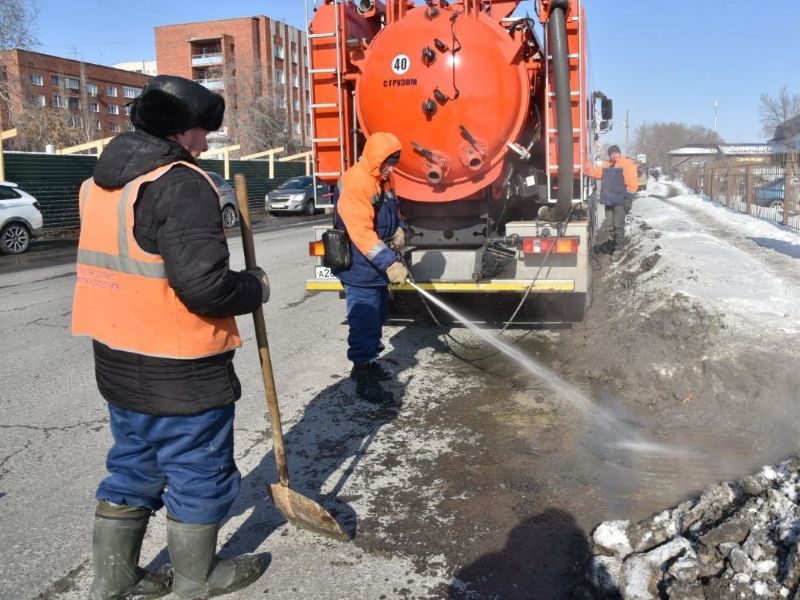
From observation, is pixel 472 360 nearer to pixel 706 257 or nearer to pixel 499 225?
Result: pixel 499 225

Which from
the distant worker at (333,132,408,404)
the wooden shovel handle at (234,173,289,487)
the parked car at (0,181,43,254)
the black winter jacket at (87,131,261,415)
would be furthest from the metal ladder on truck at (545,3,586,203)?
the parked car at (0,181,43,254)

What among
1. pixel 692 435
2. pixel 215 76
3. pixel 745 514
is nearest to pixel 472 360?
pixel 692 435

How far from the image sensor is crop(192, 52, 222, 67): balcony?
67625 millimetres

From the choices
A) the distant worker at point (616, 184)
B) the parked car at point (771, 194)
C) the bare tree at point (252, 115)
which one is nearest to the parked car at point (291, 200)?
the parked car at point (771, 194)

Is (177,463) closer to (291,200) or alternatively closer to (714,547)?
(714,547)

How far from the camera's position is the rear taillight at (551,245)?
19.7 feet

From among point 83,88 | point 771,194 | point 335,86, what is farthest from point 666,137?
point 335,86

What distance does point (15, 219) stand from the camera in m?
15.2

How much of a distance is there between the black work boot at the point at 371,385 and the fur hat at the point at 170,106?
9.18ft

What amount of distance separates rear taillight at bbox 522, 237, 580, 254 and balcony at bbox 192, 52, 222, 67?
6718 centimetres

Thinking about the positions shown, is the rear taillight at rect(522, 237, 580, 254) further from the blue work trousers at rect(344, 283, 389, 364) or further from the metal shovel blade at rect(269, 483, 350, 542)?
the metal shovel blade at rect(269, 483, 350, 542)

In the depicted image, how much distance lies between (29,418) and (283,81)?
69.6 m

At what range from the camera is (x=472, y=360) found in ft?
20.3

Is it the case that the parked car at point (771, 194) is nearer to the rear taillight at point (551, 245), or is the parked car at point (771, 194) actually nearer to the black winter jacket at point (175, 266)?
the rear taillight at point (551, 245)
